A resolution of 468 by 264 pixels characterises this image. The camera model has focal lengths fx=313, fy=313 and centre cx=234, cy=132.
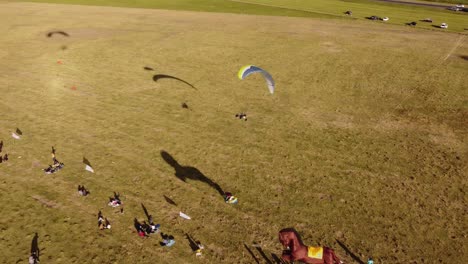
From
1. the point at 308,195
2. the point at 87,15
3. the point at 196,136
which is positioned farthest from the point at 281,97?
the point at 87,15

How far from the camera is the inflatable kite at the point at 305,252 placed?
1355 cm

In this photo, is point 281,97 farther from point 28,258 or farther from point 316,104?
point 28,258

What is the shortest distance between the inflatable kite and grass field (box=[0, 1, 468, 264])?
1792 millimetres

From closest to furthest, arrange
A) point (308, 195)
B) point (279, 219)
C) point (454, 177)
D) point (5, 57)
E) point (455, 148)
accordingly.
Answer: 1. point (279, 219)
2. point (308, 195)
3. point (454, 177)
4. point (455, 148)
5. point (5, 57)

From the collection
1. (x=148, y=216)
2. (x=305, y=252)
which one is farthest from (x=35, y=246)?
(x=305, y=252)

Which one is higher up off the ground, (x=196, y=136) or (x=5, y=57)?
(x=5, y=57)

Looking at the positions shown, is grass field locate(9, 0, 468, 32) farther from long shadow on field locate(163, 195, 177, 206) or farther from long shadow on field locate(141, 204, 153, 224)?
long shadow on field locate(141, 204, 153, 224)

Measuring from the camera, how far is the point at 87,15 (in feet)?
221

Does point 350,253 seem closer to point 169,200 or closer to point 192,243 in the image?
point 192,243

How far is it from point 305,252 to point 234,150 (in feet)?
35.4

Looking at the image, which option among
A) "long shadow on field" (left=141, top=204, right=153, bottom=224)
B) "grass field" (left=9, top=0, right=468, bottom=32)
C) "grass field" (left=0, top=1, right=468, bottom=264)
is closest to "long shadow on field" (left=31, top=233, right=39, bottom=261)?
"grass field" (left=0, top=1, right=468, bottom=264)

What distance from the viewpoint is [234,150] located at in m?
23.3

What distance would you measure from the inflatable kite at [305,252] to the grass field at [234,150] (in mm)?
1792

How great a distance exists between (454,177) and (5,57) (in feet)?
169
